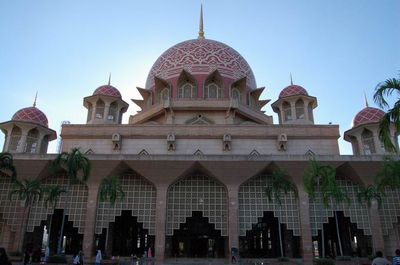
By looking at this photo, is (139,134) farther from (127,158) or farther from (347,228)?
(347,228)

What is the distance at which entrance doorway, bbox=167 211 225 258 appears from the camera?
30031 mm

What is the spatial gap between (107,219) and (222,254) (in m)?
9.92

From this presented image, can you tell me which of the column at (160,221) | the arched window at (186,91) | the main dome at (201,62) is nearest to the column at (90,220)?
the column at (160,221)

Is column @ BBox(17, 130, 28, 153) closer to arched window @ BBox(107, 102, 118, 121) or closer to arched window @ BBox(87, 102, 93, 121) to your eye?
arched window @ BBox(87, 102, 93, 121)

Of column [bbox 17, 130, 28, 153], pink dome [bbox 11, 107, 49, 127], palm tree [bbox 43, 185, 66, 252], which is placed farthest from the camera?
pink dome [bbox 11, 107, 49, 127]

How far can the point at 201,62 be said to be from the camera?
127 ft

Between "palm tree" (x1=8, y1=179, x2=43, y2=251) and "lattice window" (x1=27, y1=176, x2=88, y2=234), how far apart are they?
459 millimetres

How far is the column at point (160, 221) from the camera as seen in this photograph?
83.6ft

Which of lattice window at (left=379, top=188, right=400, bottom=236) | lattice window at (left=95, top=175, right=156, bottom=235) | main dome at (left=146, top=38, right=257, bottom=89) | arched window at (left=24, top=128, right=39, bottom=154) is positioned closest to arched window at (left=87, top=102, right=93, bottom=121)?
arched window at (left=24, top=128, right=39, bottom=154)

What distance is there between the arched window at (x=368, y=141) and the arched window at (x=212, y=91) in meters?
14.3

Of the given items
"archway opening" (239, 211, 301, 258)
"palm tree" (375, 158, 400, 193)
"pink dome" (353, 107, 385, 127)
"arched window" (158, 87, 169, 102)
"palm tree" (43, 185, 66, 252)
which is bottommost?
"archway opening" (239, 211, 301, 258)

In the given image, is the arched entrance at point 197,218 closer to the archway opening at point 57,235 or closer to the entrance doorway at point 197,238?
the entrance doorway at point 197,238

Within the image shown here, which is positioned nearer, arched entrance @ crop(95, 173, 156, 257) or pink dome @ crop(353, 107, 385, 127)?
arched entrance @ crop(95, 173, 156, 257)

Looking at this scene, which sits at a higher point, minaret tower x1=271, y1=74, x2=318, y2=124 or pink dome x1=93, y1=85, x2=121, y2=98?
pink dome x1=93, y1=85, x2=121, y2=98
